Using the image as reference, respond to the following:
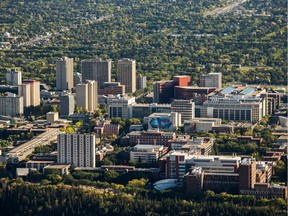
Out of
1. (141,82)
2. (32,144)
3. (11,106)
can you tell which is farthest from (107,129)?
(141,82)

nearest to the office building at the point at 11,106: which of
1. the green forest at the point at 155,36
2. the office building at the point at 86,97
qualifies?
the office building at the point at 86,97

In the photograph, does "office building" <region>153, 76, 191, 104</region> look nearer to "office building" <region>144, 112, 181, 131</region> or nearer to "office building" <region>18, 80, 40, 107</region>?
"office building" <region>18, 80, 40, 107</region>

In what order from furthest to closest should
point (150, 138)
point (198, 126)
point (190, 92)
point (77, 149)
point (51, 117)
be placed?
point (190, 92) → point (51, 117) → point (198, 126) → point (150, 138) → point (77, 149)

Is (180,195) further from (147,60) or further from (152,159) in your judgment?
(147,60)

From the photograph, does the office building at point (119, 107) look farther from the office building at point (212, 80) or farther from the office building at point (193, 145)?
the office building at point (193, 145)

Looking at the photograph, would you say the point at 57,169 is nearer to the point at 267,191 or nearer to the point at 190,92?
the point at 267,191

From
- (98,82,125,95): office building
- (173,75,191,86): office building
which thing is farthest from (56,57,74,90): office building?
(173,75,191,86): office building
